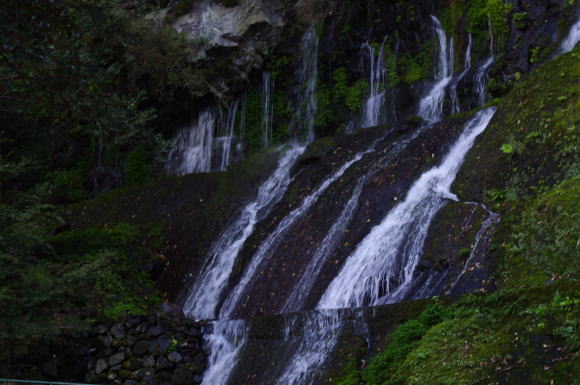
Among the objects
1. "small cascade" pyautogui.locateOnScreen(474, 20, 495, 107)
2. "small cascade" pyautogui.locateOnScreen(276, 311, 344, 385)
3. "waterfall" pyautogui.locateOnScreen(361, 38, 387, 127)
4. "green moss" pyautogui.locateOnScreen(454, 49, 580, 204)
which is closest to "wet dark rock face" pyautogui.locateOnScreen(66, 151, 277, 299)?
"waterfall" pyautogui.locateOnScreen(361, 38, 387, 127)

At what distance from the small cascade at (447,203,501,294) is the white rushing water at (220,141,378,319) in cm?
482

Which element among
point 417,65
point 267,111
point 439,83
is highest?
point 267,111

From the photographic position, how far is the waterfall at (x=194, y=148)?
21.7 meters

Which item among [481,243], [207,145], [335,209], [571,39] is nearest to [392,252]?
[481,243]

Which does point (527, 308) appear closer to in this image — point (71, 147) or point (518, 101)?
point (518, 101)

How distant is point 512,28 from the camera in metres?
16.0

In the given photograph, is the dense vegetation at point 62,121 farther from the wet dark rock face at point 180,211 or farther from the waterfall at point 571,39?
the waterfall at point 571,39

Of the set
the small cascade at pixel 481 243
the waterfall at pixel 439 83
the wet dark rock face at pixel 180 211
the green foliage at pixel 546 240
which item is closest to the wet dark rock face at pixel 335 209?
the small cascade at pixel 481 243

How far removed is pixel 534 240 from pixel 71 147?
20.4 m

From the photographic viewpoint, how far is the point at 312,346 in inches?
339

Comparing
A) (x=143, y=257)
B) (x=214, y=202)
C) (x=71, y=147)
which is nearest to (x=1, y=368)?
(x=143, y=257)

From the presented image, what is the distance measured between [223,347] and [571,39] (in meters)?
10.2

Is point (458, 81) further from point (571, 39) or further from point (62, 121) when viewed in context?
point (62, 121)

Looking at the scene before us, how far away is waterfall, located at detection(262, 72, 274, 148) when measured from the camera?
2122 centimetres
